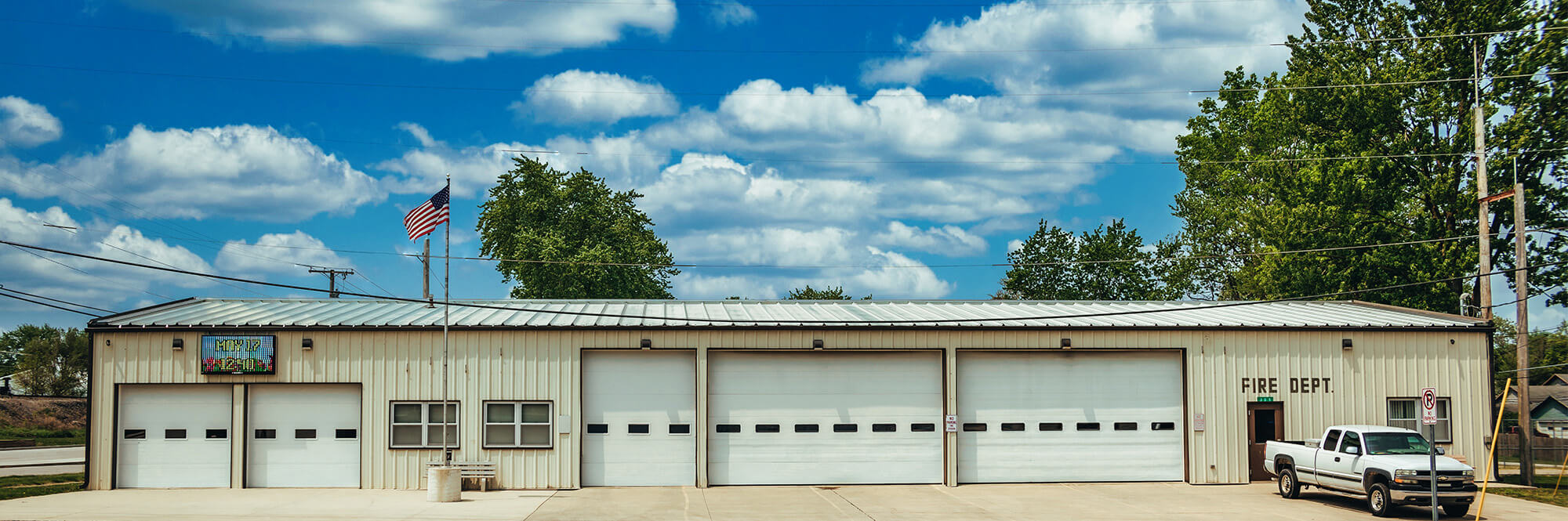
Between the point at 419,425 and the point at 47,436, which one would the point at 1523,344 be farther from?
the point at 47,436

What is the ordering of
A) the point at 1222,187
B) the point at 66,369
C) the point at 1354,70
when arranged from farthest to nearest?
the point at 66,369 < the point at 1222,187 < the point at 1354,70

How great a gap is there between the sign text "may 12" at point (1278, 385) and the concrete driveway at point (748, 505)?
2.72 meters

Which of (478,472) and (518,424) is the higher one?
(518,424)

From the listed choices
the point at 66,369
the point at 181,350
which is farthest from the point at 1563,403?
the point at 66,369

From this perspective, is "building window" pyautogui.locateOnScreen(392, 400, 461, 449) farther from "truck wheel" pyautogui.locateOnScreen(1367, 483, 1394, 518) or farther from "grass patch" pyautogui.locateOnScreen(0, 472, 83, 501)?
"truck wheel" pyautogui.locateOnScreen(1367, 483, 1394, 518)

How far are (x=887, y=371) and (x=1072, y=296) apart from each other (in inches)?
1468

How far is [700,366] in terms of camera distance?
1104 inches

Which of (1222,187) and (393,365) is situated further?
(1222,187)

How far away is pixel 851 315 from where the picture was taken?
100.0 ft

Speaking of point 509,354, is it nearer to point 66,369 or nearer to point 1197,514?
point 1197,514

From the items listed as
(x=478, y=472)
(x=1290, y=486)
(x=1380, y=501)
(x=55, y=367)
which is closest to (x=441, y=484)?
(x=478, y=472)

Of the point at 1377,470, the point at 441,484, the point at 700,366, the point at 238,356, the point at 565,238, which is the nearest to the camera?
the point at 1377,470

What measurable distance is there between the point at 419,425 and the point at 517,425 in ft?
7.82

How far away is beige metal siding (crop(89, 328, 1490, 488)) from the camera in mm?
27203
